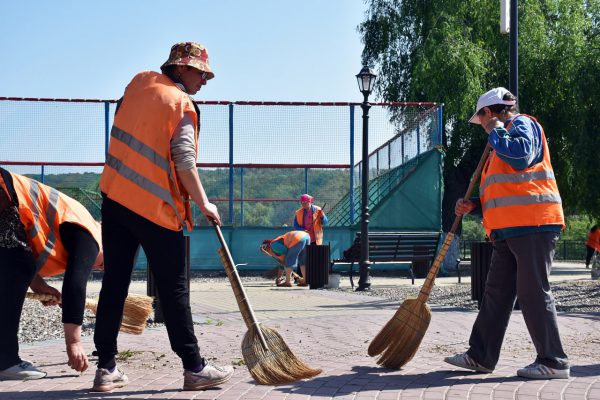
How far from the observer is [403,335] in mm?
5711

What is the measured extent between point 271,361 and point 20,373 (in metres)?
1.54

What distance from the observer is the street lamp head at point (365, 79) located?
48.6 feet

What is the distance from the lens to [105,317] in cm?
486

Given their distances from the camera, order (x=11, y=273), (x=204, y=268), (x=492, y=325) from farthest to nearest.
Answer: (x=204, y=268) → (x=492, y=325) → (x=11, y=273)

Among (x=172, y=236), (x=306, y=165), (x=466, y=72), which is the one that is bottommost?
(x=172, y=236)

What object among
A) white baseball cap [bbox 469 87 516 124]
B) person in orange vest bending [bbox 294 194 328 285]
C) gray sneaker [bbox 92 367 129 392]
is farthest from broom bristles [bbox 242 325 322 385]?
person in orange vest bending [bbox 294 194 328 285]

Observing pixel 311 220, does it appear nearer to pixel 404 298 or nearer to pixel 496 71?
pixel 404 298

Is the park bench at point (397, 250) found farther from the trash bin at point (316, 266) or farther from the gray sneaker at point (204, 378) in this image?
the gray sneaker at point (204, 378)

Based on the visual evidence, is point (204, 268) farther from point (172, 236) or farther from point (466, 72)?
point (172, 236)

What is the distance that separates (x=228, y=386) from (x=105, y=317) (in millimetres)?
790

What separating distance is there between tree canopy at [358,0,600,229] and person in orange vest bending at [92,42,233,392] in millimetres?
17865

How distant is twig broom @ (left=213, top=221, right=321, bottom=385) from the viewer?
191 inches

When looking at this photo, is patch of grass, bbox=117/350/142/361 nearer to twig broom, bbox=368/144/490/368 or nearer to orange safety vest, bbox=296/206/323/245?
twig broom, bbox=368/144/490/368

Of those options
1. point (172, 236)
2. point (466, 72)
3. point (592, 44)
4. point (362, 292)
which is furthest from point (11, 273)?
point (592, 44)
